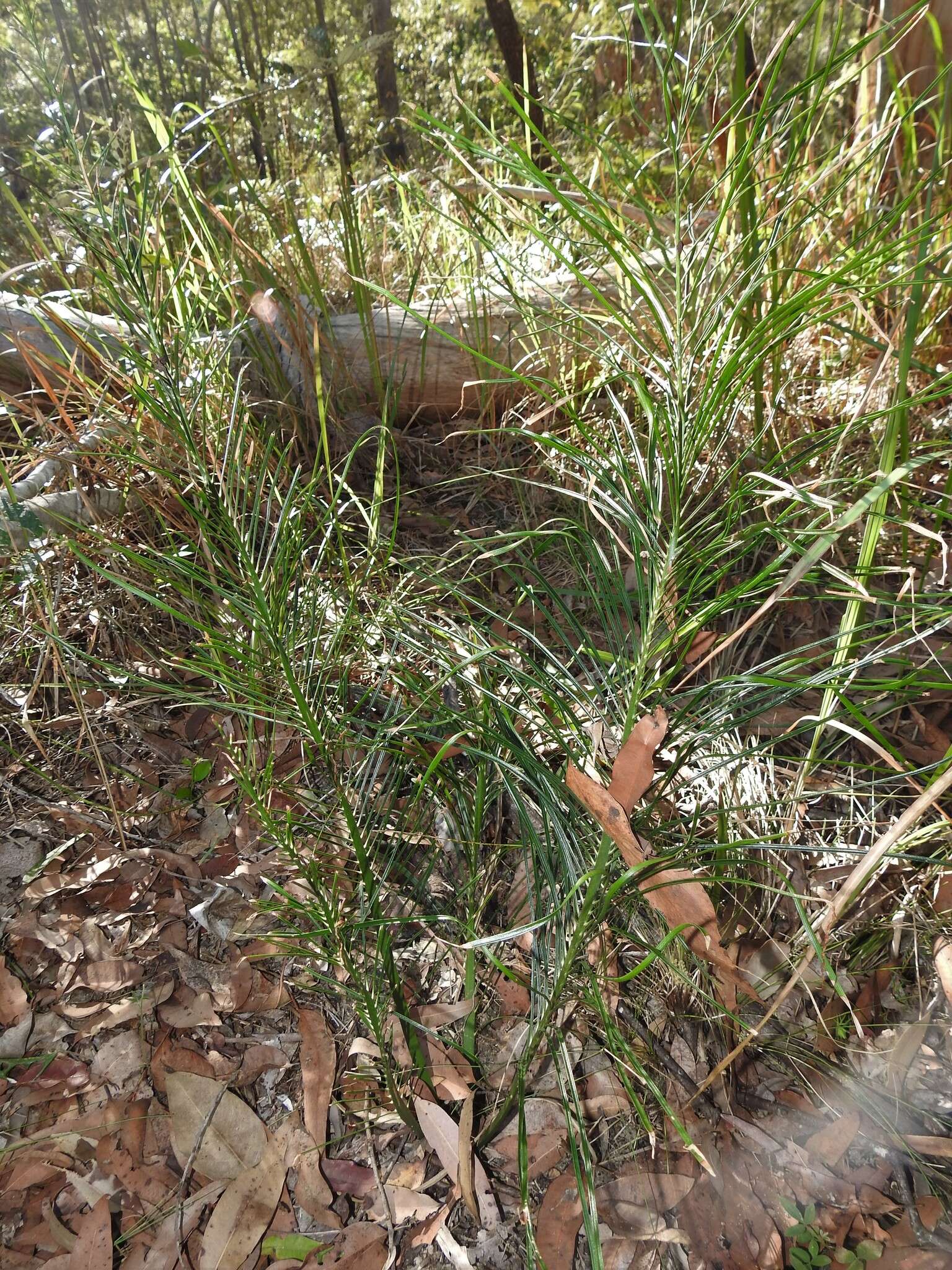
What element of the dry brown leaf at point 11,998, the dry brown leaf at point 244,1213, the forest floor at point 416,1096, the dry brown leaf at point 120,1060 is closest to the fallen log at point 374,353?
the forest floor at point 416,1096

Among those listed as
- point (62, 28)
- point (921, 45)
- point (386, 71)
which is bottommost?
point (921, 45)

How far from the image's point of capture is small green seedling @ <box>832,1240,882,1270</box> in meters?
1.05

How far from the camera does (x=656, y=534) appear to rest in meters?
0.84

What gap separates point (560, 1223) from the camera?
1.11 meters

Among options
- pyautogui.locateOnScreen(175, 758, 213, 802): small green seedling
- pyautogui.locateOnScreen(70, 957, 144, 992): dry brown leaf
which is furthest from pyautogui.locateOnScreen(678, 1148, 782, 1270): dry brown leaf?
pyautogui.locateOnScreen(175, 758, 213, 802): small green seedling

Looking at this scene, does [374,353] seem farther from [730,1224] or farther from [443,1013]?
[730,1224]

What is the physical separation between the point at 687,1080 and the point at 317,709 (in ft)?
2.57

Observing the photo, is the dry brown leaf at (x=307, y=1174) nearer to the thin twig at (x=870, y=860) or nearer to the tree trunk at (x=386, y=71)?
the thin twig at (x=870, y=860)

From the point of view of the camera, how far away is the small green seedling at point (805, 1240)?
1.06m

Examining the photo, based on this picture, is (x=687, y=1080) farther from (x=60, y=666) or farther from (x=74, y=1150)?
(x=60, y=666)

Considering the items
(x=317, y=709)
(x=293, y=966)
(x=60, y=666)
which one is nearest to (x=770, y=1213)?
(x=293, y=966)

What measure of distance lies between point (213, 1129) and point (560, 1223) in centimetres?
53

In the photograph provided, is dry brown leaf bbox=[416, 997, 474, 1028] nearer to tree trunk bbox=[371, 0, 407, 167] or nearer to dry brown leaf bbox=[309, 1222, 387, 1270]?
dry brown leaf bbox=[309, 1222, 387, 1270]

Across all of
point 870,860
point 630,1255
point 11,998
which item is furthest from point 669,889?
point 11,998
